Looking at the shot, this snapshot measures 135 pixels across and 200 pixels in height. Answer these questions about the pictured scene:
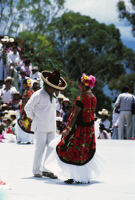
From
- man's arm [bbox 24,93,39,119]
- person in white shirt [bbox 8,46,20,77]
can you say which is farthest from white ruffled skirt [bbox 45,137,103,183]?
person in white shirt [bbox 8,46,20,77]

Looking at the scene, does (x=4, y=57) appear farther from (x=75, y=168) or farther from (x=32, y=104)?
(x=75, y=168)

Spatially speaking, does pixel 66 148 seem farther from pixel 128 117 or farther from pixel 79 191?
pixel 128 117

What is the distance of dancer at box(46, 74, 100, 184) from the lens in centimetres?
755

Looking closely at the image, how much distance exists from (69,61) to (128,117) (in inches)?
1615

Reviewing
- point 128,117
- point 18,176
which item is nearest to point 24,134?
point 128,117

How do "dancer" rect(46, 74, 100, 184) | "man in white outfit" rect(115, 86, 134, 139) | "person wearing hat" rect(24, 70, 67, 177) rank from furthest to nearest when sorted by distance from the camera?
"man in white outfit" rect(115, 86, 134, 139) < "person wearing hat" rect(24, 70, 67, 177) < "dancer" rect(46, 74, 100, 184)

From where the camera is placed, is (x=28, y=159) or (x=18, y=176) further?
(x=28, y=159)

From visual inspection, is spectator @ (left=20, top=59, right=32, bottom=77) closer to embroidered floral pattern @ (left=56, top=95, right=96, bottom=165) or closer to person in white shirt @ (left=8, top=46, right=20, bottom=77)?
person in white shirt @ (left=8, top=46, right=20, bottom=77)

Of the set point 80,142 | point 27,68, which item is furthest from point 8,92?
point 80,142

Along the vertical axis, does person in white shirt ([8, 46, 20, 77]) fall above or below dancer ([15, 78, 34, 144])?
above

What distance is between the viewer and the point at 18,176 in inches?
323

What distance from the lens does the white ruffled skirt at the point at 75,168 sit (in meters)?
7.55

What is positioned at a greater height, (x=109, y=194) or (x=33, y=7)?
(x=33, y=7)

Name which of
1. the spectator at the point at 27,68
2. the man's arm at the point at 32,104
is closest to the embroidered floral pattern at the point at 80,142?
the man's arm at the point at 32,104
